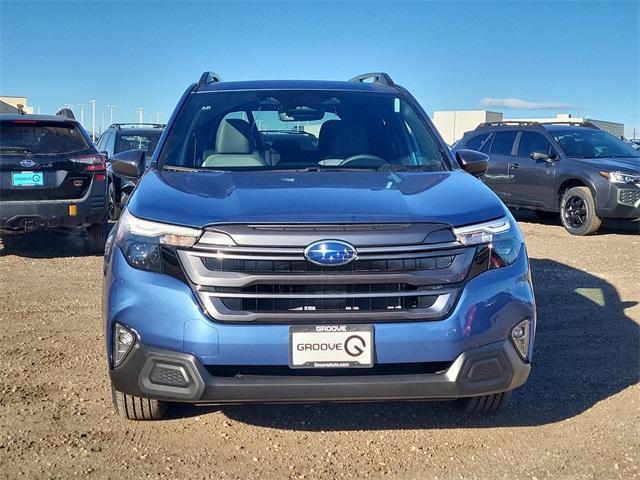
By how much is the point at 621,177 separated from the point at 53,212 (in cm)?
791

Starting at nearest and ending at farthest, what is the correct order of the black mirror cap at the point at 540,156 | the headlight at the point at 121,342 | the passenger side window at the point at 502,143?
the headlight at the point at 121,342 → the black mirror cap at the point at 540,156 → the passenger side window at the point at 502,143

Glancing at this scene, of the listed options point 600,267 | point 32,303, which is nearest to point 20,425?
point 32,303

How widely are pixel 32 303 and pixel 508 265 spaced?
179 inches

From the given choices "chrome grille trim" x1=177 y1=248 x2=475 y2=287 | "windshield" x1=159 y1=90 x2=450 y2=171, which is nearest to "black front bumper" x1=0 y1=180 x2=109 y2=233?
"windshield" x1=159 y1=90 x2=450 y2=171

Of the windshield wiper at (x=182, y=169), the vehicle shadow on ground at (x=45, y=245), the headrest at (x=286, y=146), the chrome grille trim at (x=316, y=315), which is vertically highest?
the headrest at (x=286, y=146)

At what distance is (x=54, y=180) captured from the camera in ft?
26.2

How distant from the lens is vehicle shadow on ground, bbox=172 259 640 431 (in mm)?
3734

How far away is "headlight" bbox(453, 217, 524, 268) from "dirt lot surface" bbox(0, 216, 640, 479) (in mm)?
931

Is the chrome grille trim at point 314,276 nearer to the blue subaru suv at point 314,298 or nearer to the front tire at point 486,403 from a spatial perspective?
the blue subaru suv at point 314,298

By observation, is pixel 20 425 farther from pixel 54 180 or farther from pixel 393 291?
pixel 54 180

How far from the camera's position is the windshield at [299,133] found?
4191 millimetres

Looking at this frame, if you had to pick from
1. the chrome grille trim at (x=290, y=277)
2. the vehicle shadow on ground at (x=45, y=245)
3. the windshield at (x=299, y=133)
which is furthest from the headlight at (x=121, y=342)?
the vehicle shadow on ground at (x=45, y=245)

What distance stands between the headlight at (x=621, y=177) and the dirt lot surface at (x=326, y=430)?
580 centimetres

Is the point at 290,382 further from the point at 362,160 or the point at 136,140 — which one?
the point at 136,140
